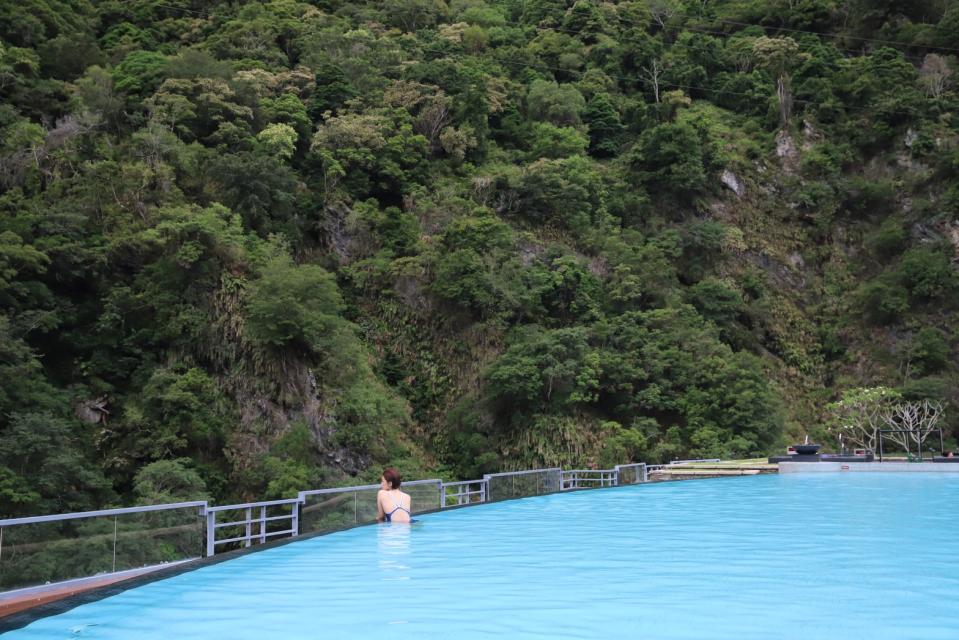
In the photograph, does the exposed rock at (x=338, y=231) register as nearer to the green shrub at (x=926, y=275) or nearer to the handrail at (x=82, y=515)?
the handrail at (x=82, y=515)

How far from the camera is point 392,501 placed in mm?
10430

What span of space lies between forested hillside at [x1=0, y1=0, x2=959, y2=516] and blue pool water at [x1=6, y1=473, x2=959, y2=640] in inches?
442

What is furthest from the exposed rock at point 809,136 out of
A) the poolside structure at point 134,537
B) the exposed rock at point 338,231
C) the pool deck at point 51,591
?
the pool deck at point 51,591

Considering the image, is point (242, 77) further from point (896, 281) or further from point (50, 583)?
point (896, 281)

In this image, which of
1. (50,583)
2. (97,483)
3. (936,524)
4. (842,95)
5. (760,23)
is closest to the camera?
(50,583)

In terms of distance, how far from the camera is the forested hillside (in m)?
22.6

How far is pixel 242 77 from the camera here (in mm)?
29953

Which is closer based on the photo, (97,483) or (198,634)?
(198,634)

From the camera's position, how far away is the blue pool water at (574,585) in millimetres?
5461

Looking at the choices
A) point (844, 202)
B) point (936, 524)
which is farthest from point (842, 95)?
point (936, 524)

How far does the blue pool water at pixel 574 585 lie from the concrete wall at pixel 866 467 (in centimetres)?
1081

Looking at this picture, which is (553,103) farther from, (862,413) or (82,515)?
(82,515)

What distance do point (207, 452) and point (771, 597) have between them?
60.2 ft

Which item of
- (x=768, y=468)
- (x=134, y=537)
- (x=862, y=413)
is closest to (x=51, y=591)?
(x=134, y=537)
